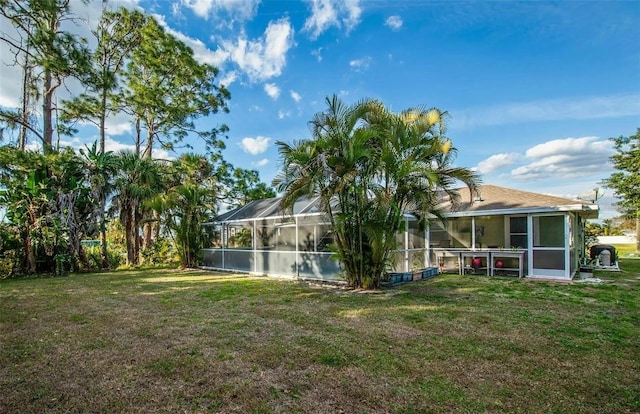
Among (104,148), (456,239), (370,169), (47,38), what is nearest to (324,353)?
(370,169)

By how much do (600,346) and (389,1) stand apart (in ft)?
34.7

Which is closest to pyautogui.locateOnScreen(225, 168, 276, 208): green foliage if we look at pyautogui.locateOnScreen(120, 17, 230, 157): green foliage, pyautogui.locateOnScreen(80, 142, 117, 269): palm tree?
pyautogui.locateOnScreen(120, 17, 230, 157): green foliage

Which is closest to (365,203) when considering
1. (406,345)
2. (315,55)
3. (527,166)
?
(406,345)

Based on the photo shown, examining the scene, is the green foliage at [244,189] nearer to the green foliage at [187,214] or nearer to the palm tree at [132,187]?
the green foliage at [187,214]

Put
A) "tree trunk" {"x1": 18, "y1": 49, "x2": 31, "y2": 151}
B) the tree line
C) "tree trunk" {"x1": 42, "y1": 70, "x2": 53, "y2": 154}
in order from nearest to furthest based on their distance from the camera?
1. the tree line
2. "tree trunk" {"x1": 18, "y1": 49, "x2": 31, "y2": 151}
3. "tree trunk" {"x1": 42, "y1": 70, "x2": 53, "y2": 154}

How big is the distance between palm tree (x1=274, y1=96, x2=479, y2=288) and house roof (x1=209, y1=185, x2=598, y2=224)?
5.68ft

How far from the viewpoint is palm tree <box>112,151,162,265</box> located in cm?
1445

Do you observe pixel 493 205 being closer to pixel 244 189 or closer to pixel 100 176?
pixel 244 189

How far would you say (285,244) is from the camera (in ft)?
47.0

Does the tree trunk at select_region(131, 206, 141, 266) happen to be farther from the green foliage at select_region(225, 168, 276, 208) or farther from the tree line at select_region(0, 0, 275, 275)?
the green foliage at select_region(225, 168, 276, 208)

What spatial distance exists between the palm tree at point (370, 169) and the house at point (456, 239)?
141 cm

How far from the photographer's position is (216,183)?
64.7 feet

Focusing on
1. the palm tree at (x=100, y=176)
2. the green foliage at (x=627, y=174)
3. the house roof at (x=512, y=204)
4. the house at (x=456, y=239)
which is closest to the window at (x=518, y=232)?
the house at (x=456, y=239)

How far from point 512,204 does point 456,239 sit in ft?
9.35
